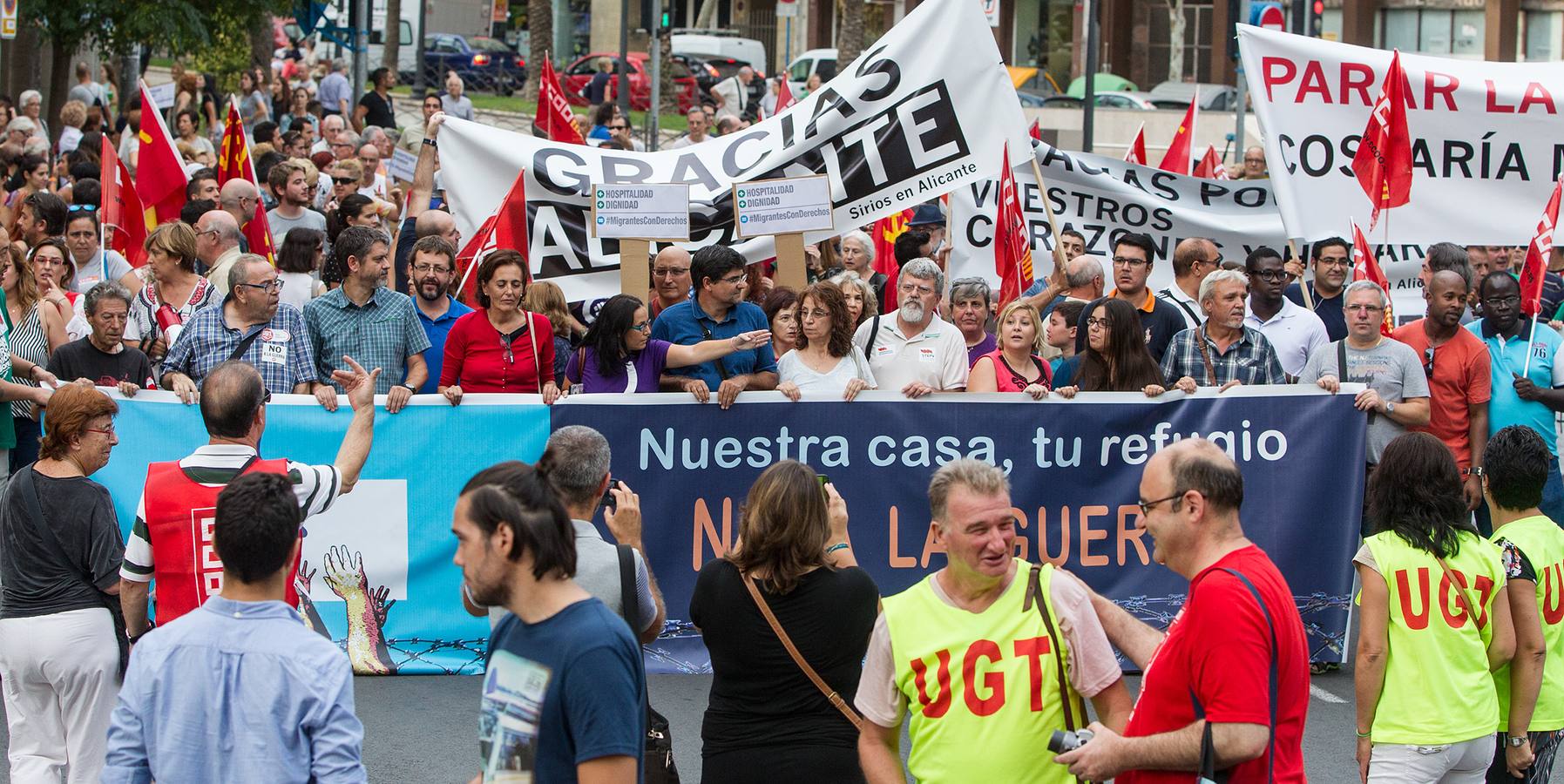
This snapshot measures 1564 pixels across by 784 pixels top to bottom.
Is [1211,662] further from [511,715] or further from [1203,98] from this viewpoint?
[1203,98]

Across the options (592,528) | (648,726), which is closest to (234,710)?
(592,528)

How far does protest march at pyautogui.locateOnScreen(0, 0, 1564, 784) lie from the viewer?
12.2 feet

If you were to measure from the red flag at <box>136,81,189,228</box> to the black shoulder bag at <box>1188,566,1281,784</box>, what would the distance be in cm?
959

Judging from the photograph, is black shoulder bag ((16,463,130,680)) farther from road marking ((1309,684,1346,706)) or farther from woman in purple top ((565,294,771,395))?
road marking ((1309,684,1346,706))

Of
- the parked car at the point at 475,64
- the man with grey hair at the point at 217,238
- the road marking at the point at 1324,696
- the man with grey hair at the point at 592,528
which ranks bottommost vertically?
the road marking at the point at 1324,696

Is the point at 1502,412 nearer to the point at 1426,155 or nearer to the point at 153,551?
the point at 1426,155

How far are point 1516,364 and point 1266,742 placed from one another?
5.51 m

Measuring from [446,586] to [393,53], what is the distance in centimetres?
3668

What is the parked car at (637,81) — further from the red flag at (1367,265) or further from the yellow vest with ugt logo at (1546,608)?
the yellow vest with ugt logo at (1546,608)

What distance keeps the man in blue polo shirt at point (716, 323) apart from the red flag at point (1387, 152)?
3.68 metres

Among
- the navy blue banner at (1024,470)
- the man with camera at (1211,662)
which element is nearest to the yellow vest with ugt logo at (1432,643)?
the man with camera at (1211,662)

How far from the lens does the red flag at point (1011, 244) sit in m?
10.5

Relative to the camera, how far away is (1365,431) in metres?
7.93

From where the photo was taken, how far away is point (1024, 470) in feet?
25.7
